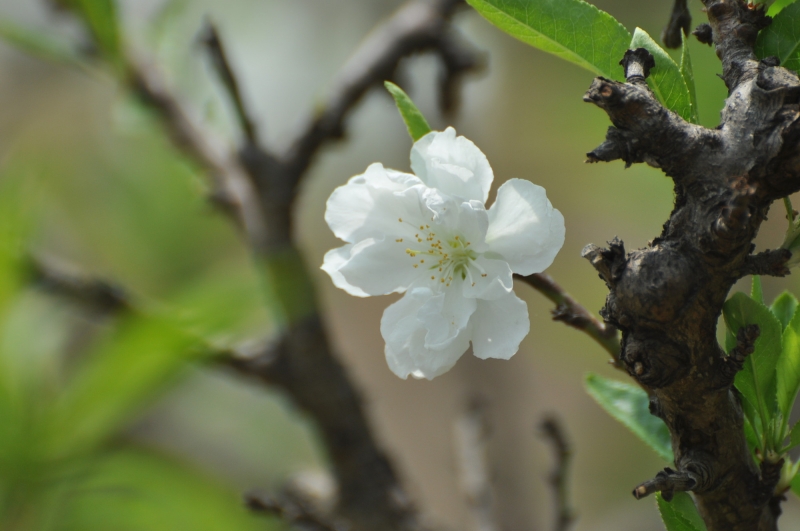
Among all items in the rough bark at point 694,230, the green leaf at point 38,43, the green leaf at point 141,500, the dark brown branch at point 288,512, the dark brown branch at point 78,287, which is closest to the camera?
A: the rough bark at point 694,230

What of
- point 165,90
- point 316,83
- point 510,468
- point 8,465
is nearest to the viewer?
point 8,465

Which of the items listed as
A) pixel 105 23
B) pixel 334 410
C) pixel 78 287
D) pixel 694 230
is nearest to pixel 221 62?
pixel 105 23

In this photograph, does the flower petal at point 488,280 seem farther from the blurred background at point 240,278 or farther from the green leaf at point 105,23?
the green leaf at point 105,23

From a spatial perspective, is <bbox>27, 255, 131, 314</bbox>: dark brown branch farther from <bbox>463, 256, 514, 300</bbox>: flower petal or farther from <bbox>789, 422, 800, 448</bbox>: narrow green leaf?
<bbox>789, 422, 800, 448</bbox>: narrow green leaf

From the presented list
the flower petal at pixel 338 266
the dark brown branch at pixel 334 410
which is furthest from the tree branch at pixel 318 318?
the flower petal at pixel 338 266

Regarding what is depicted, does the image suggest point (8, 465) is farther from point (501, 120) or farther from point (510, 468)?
point (501, 120)

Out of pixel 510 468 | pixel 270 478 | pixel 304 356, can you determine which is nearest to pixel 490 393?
pixel 510 468

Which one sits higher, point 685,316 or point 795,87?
Result: point 795,87
